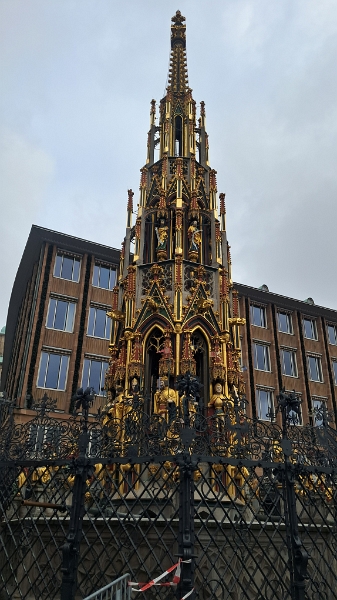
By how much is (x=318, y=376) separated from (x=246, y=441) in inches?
1199

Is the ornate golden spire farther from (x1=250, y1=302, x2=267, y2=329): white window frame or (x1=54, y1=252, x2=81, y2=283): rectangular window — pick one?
(x1=250, y1=302, x2=267, y2=329): white window frame

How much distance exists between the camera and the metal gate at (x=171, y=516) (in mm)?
8695

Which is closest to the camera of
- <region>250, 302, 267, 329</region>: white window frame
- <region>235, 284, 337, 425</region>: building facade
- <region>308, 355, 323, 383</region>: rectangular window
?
<region>235, 284, 337, 425</region>: building facade

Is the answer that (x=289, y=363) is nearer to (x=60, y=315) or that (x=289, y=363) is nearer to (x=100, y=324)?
(x=100, y=324)

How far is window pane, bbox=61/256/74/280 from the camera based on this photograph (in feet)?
106

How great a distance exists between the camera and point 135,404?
1155cm

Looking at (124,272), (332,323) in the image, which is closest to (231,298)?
(124,272)

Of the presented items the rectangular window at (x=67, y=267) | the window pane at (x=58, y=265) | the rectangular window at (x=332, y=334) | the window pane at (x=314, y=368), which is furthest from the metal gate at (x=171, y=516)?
the rectangular window at (x=332, y=334)

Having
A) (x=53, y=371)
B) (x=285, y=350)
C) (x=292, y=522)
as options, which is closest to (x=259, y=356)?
(x=285, y=350)

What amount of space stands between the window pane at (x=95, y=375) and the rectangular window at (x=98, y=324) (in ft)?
6.29

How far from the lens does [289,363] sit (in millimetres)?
37594

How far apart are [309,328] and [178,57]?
85.1ft

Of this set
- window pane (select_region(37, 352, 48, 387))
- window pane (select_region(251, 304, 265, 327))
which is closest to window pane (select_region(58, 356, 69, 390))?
window pane (select_region(37, 352, 48, 387))

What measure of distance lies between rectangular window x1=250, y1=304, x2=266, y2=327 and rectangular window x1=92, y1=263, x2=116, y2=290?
1191 centimetres
